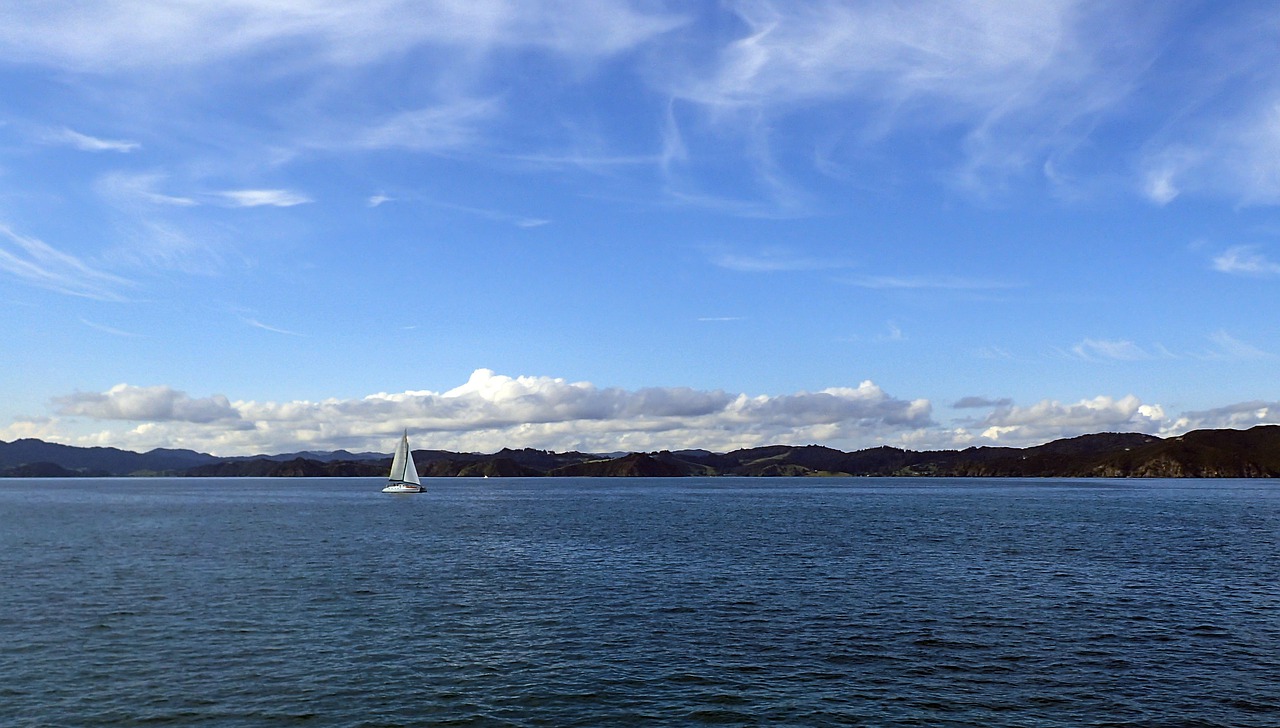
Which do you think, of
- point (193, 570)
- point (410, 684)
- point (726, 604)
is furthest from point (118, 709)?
point (193, 570)

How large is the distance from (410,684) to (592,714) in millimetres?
9542

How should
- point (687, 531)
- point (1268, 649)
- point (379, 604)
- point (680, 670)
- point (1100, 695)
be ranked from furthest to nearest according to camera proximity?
point (687, 531)
point (379, 604)
point (1268, 649)
point (680, 670)
point (1100, 695)

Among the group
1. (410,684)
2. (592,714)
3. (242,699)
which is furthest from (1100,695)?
(242,699)

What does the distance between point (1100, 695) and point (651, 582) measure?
3937cm

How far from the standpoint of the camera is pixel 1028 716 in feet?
112

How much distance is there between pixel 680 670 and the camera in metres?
41.3

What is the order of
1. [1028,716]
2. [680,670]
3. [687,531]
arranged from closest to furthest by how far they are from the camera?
1. [1028,716]
2. [680,670]
3. [687,531]

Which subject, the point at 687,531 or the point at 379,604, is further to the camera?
the point at 687,531

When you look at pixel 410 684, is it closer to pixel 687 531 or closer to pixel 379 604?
pixel 379 604

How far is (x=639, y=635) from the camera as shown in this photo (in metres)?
49.6

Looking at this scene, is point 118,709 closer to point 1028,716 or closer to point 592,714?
point 592,714

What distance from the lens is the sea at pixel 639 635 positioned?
1396 inches

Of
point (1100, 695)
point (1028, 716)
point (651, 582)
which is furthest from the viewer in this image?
point (651, 582)

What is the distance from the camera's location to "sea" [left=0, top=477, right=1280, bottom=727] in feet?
116
